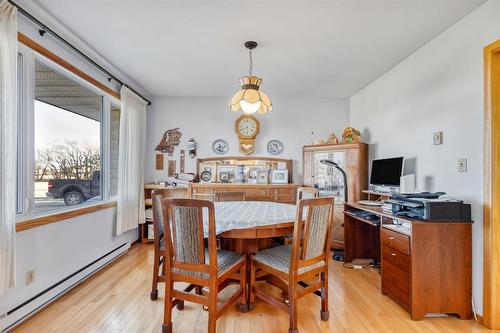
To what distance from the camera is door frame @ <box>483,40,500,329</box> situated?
195cm

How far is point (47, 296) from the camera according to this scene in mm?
2270

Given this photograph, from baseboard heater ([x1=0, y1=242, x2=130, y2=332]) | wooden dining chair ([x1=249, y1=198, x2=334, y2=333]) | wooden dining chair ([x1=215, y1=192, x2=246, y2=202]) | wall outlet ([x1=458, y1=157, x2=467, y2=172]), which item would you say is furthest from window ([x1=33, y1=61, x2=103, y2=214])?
wall outlet ([x1=458, y1=157, x2=467, y2=172])

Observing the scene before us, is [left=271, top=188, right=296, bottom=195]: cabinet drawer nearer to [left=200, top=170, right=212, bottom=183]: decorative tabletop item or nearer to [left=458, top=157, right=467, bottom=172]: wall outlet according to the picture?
[left=200, top=170, right=212, bottom=183]: decorative tabletop item

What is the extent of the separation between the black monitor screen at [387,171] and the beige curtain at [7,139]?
3.42 metres

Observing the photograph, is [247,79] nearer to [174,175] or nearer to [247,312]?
[247,312]

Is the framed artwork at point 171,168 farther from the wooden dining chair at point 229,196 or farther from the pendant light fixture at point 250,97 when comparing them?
the pendant light fixture at point 250,97

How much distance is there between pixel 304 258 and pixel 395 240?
952mm

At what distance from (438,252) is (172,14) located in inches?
112

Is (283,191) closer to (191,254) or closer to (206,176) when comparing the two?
(206,176)

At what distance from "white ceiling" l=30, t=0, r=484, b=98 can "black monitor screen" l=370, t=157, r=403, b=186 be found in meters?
1.16

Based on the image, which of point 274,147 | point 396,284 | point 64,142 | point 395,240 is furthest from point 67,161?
point 396,284

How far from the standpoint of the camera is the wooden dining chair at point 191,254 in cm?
170

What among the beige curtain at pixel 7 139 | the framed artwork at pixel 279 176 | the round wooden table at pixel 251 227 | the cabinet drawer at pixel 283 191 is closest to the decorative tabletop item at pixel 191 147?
the framed artwork at pixel 279 176

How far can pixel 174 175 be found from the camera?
15.0 ft
